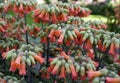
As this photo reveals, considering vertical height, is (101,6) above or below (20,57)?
below

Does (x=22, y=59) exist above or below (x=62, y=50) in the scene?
above

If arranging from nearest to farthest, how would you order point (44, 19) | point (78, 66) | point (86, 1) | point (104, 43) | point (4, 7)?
point (78, 66)
point (104, 43)
point (44, 19)
point (4, 7)
point (86, 1)

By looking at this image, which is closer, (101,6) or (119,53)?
(119,53)

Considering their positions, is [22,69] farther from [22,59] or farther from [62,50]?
[62,50]

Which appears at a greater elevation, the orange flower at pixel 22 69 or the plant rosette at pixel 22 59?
the plant rosette at pixel 22 59

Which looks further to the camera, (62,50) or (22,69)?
(62,50)

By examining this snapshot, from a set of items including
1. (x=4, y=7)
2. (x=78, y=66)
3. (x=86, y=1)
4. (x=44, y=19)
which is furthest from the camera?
(x=86, y=1)

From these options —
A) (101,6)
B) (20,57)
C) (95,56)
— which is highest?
(20,57)

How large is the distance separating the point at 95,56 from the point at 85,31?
24.2 inches

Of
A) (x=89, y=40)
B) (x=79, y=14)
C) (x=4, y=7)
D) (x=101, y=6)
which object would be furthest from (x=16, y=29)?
(x=101, y=6)

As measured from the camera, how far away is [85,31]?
3.68 metres

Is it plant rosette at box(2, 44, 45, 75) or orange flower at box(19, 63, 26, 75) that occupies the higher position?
plant rosette at box(2, 44, 45, 75)

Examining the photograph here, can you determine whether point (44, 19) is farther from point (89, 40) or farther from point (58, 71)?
point (58, 71)

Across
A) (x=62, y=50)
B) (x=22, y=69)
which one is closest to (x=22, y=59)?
(x=22, y=69)
